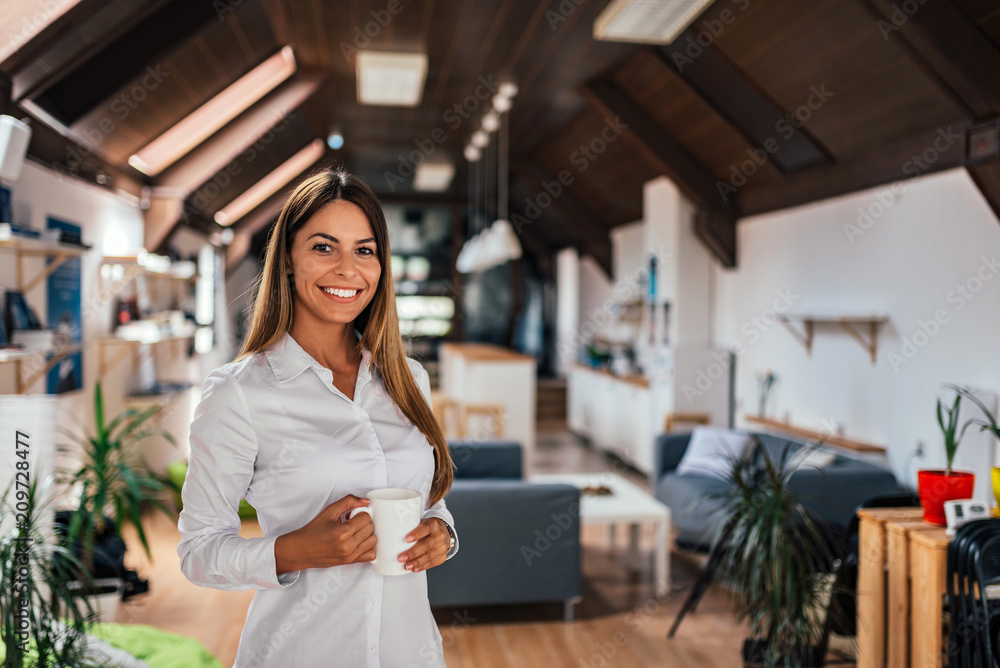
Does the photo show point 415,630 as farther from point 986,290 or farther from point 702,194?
point 702,194

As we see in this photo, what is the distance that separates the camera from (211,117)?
226 inches

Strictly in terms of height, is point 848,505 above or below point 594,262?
below

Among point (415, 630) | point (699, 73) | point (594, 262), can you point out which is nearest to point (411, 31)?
point (699, 73)

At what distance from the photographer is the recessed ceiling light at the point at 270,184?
8594mm

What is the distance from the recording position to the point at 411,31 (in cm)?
480

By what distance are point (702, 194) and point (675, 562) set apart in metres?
3.09

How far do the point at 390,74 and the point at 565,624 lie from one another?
3.61 m

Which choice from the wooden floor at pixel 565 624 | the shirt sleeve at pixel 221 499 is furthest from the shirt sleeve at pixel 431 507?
the wooden floor at pixel 565 624

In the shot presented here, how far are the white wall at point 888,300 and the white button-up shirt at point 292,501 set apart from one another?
3413mm

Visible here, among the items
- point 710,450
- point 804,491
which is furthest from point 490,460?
point 804,491

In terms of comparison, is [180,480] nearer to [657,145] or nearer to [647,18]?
[647,18]

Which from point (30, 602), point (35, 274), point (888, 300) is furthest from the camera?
point (888, 300)

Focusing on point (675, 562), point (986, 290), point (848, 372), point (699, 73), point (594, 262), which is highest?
point (699, 73)

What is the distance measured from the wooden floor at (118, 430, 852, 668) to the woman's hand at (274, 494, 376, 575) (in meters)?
2.43
